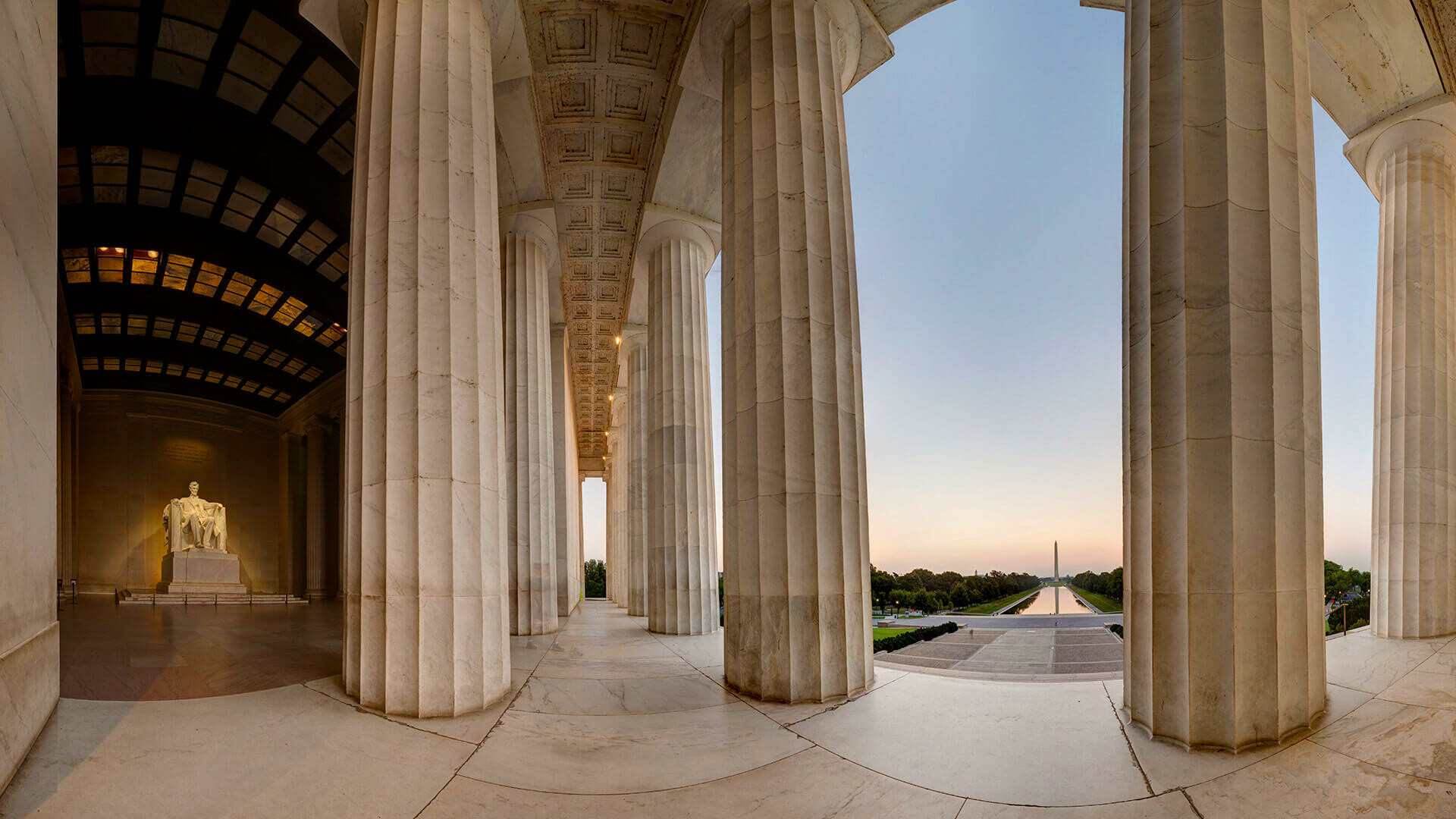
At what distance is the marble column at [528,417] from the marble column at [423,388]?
995 centimetres

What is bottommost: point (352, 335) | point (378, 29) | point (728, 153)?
point (352, 335)

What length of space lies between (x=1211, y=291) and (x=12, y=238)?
937 centimetres

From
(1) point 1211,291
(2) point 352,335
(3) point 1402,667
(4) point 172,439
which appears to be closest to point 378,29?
(2) point 352,335

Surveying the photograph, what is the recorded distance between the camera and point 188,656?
10609 mm

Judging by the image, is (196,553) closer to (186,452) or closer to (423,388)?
(186,452)

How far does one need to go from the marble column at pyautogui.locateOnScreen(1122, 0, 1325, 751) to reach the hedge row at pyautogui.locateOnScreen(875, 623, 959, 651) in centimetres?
1830

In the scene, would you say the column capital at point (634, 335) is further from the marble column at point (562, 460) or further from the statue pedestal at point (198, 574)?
the statue pedestal at point (198, 574)

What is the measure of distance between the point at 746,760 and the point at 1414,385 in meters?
15.4

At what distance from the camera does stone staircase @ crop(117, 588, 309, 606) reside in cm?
3078

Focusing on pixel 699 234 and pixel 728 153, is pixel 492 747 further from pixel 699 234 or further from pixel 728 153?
pixel 699 234

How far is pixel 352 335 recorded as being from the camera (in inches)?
335

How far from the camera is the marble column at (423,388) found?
7660 mm

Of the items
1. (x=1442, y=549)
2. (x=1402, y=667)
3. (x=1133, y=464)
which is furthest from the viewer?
(x=1442, y=549)

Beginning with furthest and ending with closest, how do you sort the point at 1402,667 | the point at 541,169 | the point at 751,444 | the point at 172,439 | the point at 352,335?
1. the point at 172,439
2. the point at 541,169
3. the point at 751,444
4. the point at 352,335
5. the point at 1402,667
